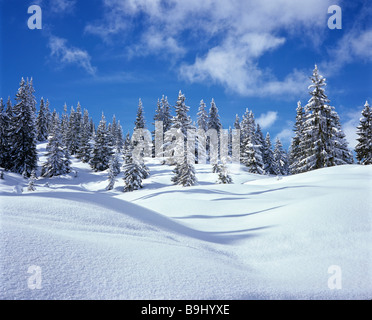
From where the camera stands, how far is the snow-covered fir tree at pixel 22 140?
37.0m

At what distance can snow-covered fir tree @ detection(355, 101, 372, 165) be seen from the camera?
1244 inches

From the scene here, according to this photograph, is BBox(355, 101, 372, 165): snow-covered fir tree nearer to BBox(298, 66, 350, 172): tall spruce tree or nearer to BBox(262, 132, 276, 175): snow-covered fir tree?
BBox(298, 66, 350, 172): tall spruce tree

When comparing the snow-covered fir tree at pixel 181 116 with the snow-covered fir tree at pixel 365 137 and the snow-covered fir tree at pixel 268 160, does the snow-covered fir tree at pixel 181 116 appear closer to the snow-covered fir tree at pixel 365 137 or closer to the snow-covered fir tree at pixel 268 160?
the snow-covered fir tree at pixel 268 160

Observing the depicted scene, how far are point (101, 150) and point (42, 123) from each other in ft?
131

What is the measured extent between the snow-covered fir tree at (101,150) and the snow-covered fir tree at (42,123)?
120 ft

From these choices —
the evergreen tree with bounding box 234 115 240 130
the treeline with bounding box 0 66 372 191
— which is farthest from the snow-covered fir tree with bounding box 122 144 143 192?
the evergreen tree with bounding box 234 115 240 130

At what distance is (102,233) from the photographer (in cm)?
436

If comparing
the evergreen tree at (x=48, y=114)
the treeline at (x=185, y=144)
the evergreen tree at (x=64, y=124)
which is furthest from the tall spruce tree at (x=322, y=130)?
the evergreen tree at (x=48, y=114)

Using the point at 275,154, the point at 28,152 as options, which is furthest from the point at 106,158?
the point at 275,154

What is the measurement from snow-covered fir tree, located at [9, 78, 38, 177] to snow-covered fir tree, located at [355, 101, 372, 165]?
5280 centimetres
